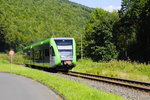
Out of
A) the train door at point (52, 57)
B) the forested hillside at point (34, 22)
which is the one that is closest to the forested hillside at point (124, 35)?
the forested hillside at point (34, 22)

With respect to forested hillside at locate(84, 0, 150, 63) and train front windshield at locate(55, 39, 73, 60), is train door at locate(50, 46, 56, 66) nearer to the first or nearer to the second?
train front windshield at locate(55, 39, 73, 60)

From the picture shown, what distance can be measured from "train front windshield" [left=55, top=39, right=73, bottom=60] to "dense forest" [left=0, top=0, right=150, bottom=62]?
68.1ft

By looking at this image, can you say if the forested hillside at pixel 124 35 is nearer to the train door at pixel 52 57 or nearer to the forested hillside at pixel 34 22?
the forested hillside at pixel 34 22

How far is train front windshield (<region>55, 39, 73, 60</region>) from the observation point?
24.0m

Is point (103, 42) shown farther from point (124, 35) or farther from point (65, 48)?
point (65, 48)

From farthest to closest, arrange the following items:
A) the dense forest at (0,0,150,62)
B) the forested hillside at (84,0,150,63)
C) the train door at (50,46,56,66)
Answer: the dense forest at (0,0,150,62), the forested hillside at (84,0,150,63), the train door at (50,46,56,66)

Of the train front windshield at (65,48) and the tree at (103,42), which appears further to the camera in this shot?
the tree at (103,42)

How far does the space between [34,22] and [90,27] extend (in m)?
48.0

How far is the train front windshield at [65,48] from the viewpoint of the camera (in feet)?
78.7

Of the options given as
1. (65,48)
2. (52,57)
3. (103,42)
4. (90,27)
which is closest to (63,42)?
(65,48)

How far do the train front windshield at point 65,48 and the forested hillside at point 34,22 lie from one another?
4849 cm

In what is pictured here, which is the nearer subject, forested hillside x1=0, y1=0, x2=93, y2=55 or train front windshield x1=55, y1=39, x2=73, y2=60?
train front windshield x1=55, y1=39, x2=73, y2=60

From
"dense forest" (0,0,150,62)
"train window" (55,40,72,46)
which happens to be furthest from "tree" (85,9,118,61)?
"train window" (55,40,72,46)

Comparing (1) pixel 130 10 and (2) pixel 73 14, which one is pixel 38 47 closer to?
(1) pixel 130 10
